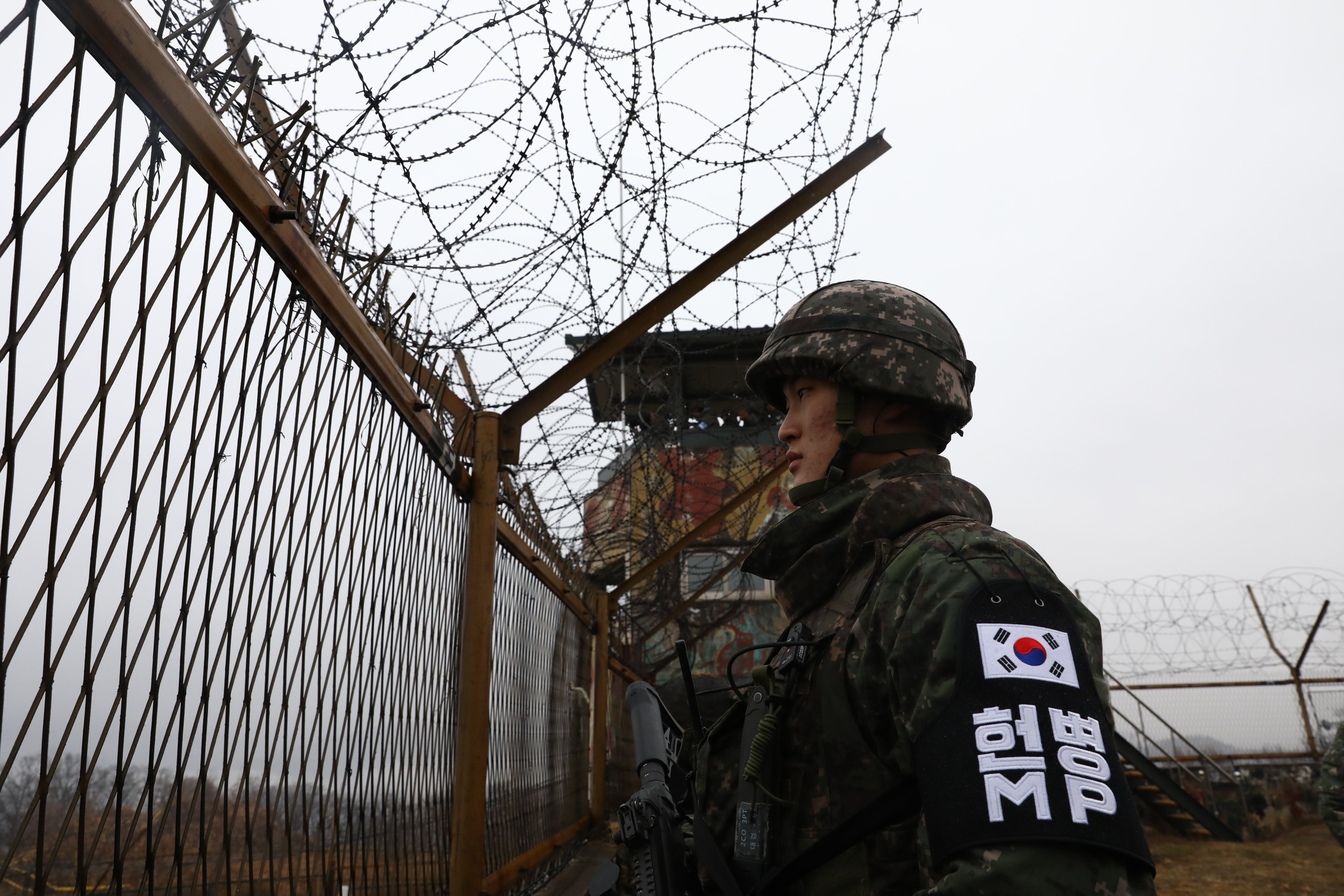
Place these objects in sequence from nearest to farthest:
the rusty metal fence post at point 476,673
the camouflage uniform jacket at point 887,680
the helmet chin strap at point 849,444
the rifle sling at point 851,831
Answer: the camouflage uniform jacket at point 887,680 → the rifle sling at point 851,831 → the helmet chin strap at point 849,444 → the rusty metal fence post at point 476,673

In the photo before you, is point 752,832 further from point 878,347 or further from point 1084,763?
point 878,347

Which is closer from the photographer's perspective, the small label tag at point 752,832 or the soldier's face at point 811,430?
the small label tag at point 752,832

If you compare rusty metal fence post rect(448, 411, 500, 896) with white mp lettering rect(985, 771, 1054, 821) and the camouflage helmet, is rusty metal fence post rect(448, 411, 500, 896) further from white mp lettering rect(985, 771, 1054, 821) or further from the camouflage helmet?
white mp lettering rect(985, 771, 1054, 821)

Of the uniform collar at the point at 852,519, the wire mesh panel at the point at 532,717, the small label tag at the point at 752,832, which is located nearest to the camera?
the small label tag at the point at 752,832

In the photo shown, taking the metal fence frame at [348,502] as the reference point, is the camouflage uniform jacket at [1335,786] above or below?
below

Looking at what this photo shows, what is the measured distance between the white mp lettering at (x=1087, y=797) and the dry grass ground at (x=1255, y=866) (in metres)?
9.25

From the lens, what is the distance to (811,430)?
1.95m

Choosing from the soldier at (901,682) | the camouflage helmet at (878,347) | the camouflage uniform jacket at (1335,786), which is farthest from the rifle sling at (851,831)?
the camouflage uniform jacket at (1335,786)

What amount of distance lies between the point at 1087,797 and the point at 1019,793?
88mm

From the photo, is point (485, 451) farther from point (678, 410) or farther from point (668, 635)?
point (668, 635)

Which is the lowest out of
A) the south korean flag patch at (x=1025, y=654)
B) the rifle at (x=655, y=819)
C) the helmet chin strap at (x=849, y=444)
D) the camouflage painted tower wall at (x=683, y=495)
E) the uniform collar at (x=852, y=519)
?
the rifle at (x=655, y=819)

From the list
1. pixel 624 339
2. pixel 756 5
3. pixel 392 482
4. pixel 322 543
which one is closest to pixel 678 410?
pixel 624 339

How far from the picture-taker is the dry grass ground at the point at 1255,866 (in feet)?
29.1

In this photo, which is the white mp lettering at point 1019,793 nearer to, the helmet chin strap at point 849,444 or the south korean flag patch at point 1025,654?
the south korean flag patch at point 1025,654
